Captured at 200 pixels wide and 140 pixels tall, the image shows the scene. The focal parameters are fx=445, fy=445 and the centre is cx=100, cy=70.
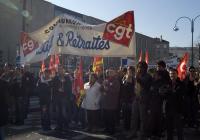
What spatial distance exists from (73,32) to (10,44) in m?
30.1

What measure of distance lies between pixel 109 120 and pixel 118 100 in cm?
61

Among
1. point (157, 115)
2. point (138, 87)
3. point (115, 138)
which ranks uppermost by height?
point (138, 87)

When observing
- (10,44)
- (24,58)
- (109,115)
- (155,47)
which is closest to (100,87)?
(109,115)

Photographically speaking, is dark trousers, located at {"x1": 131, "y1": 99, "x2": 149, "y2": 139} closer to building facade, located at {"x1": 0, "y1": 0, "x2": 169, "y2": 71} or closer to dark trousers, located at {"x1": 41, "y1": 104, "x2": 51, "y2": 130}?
dark trousers, located at {"x1": 41, "y1": 104, "x2": 51, "y2": 130}

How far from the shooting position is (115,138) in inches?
439

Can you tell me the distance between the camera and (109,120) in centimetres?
1194

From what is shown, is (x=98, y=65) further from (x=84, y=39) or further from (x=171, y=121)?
(x=171, y=121)

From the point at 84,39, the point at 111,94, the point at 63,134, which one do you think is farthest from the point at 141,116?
the point at 84,39

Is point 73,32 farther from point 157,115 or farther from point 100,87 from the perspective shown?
point 157,115

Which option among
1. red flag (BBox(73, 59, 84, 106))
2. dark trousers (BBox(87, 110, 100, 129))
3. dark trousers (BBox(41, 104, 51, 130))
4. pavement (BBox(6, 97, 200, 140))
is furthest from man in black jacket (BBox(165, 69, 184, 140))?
dark trousers (BBox(41, 104, 51, 130))

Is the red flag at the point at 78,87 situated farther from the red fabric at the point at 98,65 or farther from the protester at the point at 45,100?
the protester at the point at 45,100

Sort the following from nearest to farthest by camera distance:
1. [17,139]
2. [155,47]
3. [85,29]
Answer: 1. [17,139]
2. [85,29]
3. [155,47]

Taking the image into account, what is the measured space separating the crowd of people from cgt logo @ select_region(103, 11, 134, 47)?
78 centimetres

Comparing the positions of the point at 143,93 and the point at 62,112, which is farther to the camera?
the point at 62,112
